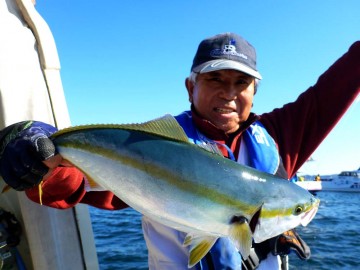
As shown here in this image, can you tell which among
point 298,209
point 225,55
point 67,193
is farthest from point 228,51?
point 67,193

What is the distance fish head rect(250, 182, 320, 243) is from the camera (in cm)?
196

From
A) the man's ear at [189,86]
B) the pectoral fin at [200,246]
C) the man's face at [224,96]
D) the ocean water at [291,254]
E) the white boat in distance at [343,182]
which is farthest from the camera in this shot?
the white boat in distance at [343,182]

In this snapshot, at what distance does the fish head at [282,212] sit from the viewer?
77.0 inches

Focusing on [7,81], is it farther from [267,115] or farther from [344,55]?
[344,55]

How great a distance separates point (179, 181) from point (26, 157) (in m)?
0.88

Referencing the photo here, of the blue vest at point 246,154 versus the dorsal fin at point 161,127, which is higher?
the dorsal fin at point 161,127

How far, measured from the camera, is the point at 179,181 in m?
1.86

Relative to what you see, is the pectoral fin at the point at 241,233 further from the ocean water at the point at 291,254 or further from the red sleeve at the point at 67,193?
the ocean water at the point at 291,254

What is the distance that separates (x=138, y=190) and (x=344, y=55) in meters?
2.52

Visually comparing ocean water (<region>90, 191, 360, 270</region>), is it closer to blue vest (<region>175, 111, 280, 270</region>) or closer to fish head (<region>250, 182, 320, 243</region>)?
blue vest (<region>175, 111, 280, 270</region>)

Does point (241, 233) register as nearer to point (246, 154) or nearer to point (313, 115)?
point (246, 154)

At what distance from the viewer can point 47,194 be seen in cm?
258

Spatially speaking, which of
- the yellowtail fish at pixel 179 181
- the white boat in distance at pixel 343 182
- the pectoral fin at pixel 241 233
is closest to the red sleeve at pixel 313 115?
the yellowtail fish at pixel 179 181

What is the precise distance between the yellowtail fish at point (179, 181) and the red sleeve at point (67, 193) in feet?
1.69
